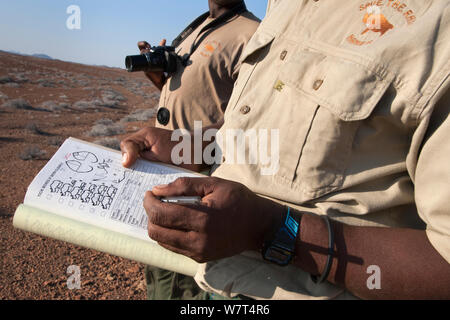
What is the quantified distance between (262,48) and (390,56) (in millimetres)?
607

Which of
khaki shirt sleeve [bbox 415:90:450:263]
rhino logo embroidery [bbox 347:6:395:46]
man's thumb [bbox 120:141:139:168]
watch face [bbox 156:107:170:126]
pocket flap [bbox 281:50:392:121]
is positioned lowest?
watch face [bbox 156:107:170:126]

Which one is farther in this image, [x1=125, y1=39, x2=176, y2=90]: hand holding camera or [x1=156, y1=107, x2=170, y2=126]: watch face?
[x1=156, y1=107, x2=170, y2=126]: watch face

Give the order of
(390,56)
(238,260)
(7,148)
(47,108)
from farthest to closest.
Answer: (47,108), (7,148), (238,260), (390,56)

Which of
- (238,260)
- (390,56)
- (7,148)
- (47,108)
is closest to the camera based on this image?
(390,56)

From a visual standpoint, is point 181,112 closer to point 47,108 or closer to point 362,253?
point 362,253

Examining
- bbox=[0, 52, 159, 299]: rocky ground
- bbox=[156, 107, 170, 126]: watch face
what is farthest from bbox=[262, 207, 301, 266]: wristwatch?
bbox=[0, 52, 159, 299]: rocky ground

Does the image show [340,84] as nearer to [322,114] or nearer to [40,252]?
[322,114]

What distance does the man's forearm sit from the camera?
0.89 metres

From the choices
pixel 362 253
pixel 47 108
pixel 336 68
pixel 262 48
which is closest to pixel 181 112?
pixel 262 48

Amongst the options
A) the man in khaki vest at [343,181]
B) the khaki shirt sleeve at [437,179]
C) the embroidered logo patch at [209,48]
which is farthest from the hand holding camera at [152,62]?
the khaki shirt sleeve at [437,179]

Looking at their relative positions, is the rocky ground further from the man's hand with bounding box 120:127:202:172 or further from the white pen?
the white pen

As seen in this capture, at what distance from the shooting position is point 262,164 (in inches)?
46.3

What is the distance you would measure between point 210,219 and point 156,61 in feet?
6.70

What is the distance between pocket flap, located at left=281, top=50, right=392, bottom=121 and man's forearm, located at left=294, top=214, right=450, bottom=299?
35cm
